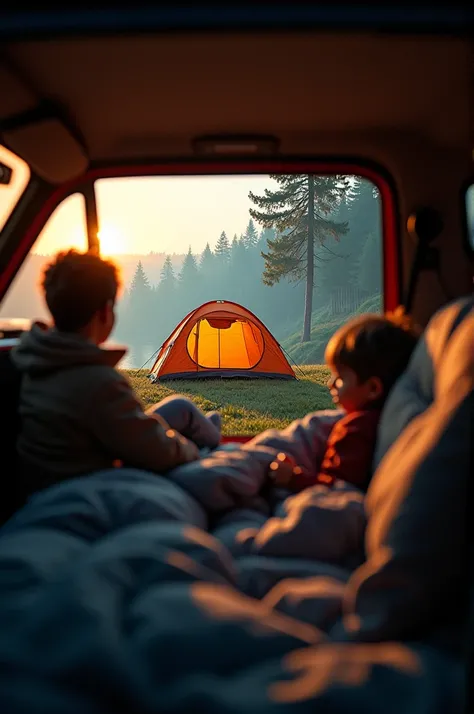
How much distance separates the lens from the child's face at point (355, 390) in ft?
5.23

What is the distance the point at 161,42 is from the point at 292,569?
4.68 feet

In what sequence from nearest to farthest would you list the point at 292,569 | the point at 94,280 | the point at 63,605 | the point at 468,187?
the point at 63,605 → the point at 292,569 → the point at 94,280 → the point at 468,187

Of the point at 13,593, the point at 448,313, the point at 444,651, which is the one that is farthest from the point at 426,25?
A: the point at 13,593

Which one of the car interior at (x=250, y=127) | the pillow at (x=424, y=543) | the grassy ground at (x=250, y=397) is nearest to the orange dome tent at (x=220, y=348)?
the grassy ground at (x=250, y=397)

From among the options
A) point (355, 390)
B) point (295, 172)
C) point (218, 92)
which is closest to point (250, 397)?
point (295, 172)

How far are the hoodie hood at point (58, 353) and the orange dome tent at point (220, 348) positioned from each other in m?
6.15

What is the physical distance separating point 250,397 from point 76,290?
485 centimetres

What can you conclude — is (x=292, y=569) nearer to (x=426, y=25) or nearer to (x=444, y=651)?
(x=444, y=651)

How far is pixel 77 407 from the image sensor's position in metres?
1.44

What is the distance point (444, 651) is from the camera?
2.42 ft

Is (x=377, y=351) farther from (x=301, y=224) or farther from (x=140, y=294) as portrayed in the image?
(x=140, y=294)

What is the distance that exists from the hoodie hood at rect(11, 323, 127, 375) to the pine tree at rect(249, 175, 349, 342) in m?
20.3

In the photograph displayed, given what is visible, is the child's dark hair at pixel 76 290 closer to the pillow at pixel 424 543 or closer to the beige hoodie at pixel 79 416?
the beige hoodie at pixel 79 416

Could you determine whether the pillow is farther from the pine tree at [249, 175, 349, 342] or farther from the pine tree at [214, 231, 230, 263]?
the pine tree at [214, 231, 230, 263]
